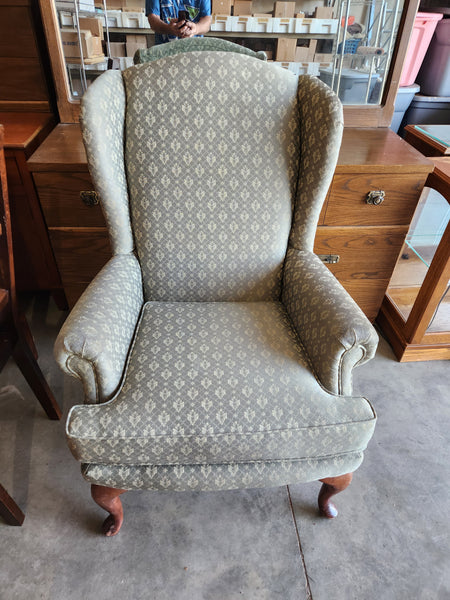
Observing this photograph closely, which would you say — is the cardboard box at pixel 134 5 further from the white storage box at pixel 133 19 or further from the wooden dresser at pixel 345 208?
the wooden dresser at pixel 345 208

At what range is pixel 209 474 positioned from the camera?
2.98 ft

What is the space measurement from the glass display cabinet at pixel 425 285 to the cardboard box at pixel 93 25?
1.25m

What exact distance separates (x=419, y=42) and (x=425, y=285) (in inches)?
47.0

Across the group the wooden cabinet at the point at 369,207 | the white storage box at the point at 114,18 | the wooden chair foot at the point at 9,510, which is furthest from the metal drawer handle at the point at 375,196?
the wooden chair foot at the point at 9,510

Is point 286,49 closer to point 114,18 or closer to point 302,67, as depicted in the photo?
point 302,67

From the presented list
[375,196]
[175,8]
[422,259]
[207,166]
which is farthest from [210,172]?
[422,259]

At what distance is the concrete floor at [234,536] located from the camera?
100 cm

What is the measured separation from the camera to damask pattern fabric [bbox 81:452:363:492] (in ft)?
2.94

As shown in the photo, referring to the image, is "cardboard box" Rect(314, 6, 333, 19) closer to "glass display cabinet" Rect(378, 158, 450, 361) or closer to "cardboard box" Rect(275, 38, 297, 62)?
"cardboard box" Rect(275, 38, 297, 62)

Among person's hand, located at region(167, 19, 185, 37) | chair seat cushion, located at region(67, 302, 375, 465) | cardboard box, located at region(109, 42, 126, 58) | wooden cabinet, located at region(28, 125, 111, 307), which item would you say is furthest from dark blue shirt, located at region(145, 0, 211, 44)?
chair seat cushion, located at region(67, 302, 375, 465)

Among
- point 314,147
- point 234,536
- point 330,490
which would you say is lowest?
point 234,536

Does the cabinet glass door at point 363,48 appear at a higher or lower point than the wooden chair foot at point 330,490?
higher

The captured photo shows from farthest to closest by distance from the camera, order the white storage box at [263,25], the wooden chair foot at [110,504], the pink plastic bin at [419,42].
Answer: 1. the pink plastic bin at [419,42]
2. the white storage box at [263,25]
3. the wooden chair foot at [110,504]

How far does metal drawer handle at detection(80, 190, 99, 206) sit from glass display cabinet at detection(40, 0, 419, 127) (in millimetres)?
395
